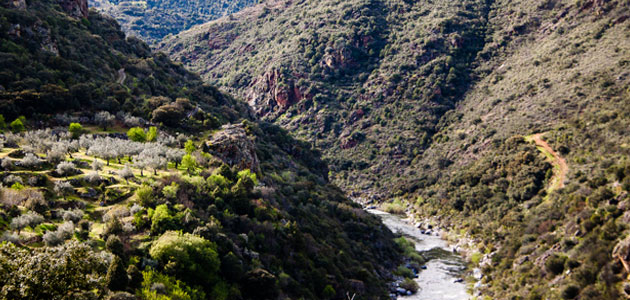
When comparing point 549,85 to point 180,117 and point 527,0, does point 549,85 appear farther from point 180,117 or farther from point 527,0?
point 180,117

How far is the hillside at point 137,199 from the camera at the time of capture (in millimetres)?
19109

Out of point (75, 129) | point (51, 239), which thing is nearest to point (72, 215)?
point (51, 239)

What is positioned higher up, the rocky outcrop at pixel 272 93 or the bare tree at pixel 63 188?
the rocky outcrop at pixel 272 93

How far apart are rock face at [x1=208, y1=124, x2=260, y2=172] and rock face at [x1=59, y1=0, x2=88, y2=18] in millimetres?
40317

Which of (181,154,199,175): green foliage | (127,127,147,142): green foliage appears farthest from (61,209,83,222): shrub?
(127,127,147,142): green foliage

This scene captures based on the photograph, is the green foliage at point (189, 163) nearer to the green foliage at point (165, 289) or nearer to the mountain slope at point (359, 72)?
the green foliage at point (165, 289)

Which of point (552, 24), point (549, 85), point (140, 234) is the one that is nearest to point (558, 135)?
point (549, 85)

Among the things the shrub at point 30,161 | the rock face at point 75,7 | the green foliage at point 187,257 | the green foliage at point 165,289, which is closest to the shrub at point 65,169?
the shrub at point 30,161

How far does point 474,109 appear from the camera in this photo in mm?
89312

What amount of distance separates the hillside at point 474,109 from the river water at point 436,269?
247 cm

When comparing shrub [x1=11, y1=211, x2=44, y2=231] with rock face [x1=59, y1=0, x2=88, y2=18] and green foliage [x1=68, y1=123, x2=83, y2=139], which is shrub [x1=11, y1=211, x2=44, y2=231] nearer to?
green foliage [x1=68, y1=123, x2=83, y2=139]

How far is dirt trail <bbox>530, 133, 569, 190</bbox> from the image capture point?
2029 inches

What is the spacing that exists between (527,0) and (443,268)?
88.7m

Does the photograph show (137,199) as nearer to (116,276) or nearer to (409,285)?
(116,276)
